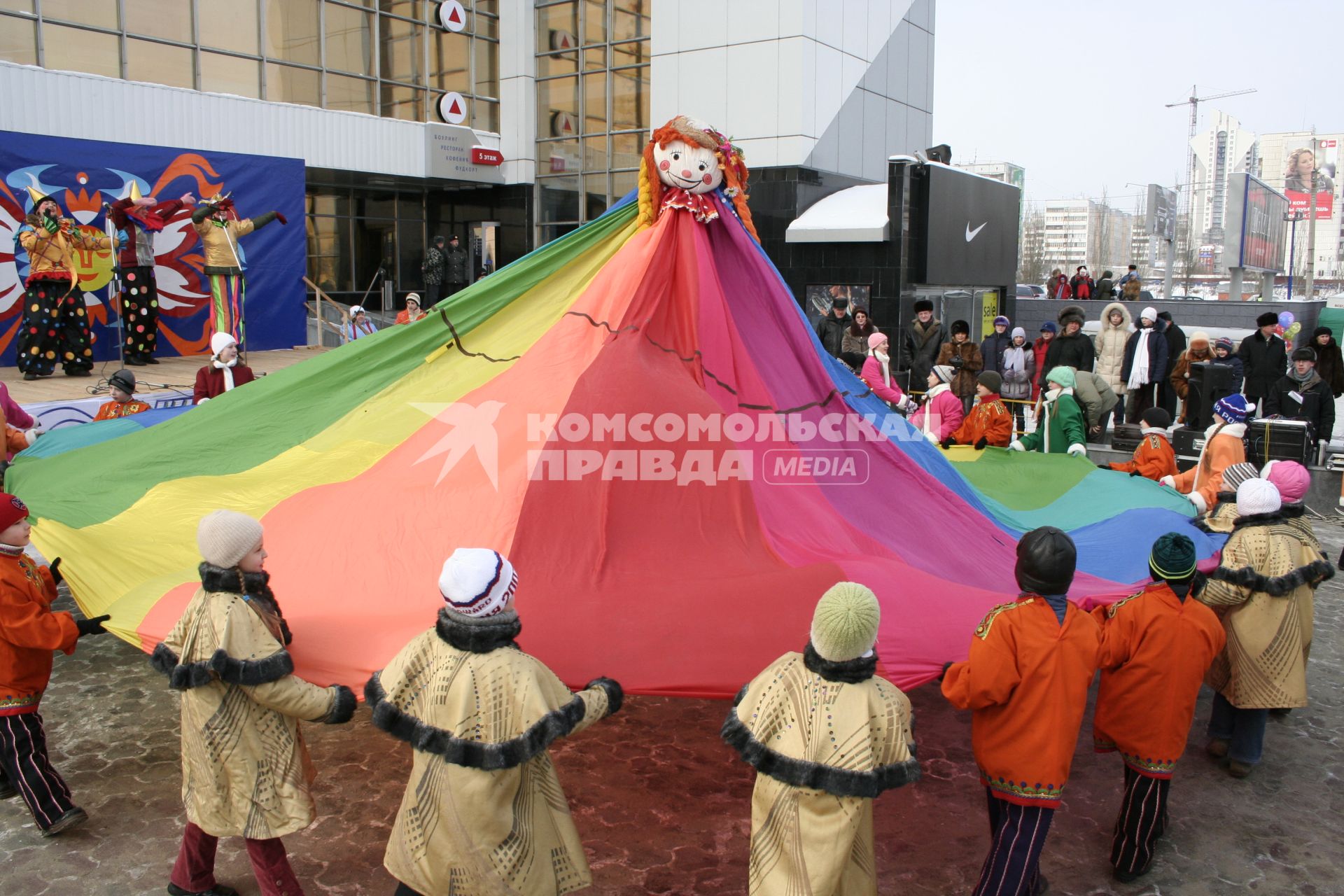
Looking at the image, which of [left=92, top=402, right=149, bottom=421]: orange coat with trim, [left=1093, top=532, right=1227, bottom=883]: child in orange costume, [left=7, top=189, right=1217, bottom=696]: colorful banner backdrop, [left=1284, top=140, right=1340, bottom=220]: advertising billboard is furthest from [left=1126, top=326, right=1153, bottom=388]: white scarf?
[left=1284, top=140, right=1340, bottom=220]: advertising billboard

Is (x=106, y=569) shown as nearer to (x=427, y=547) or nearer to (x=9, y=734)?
(x=9, y=734)

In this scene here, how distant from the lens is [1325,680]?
5344 mm

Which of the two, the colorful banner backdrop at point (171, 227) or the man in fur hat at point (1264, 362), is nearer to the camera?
the man in fur hat at point (1264, 362)

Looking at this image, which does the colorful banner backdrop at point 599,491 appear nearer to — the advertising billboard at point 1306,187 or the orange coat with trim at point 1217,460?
the orange coat with trim at point 1217,460

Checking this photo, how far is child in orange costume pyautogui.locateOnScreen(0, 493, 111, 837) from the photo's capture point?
3516mm

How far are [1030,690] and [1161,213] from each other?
23872 millimetres

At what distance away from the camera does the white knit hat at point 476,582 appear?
2.68 metres

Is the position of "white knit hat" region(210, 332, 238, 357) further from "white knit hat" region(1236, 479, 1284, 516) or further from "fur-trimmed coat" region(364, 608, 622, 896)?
"white knit hat" region(1236, 479, 1284, 516)

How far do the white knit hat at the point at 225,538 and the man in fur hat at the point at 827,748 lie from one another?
1.54 metres

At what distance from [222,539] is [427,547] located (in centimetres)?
93

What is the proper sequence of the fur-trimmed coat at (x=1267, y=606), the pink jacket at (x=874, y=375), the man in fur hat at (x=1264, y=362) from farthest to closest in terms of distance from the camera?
the man in fur hat at (x=1264, y=362), the pink jacket at (x=874, y=375), the fur-trimmed coat at (x=1267, y=606)

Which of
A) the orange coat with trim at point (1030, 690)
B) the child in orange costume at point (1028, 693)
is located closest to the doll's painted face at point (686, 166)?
the child in orange costume at point (1028, 693)

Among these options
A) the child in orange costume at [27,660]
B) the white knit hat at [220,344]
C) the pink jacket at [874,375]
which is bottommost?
the child in orange costume at [27,660]

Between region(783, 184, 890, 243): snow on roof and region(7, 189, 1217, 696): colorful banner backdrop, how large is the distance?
8.72 metres
